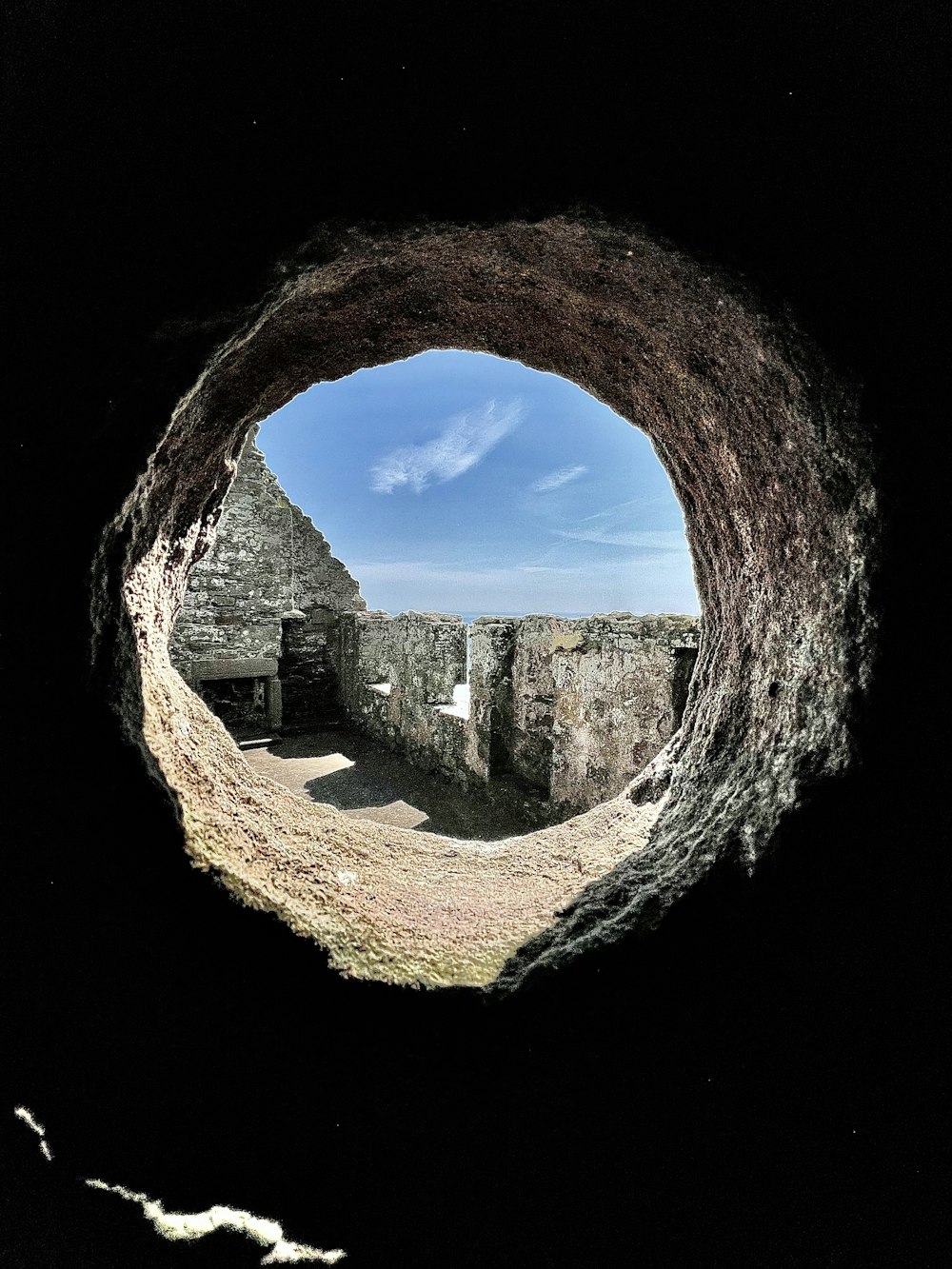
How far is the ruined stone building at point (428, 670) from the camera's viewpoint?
4203 mm

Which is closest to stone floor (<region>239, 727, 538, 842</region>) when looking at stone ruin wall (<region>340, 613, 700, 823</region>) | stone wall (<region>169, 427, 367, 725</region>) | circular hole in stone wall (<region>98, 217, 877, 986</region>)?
stone ruin wall (<region>340, 613, 700, 823</region>)

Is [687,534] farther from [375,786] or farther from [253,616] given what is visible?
[253,616]

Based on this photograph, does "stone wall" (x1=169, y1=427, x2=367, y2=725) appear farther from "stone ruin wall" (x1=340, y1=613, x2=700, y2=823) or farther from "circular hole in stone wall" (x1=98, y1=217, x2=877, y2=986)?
"circular hole in stone wall" (x1=98, y1=217, x2=877, y2=986)

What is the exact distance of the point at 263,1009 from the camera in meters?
0.96

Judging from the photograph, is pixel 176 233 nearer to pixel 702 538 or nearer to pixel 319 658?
pixel 702 538

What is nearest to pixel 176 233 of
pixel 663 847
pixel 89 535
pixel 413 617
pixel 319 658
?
pixel 89 535

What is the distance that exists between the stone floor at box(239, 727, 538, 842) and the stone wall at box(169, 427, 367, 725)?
134cm

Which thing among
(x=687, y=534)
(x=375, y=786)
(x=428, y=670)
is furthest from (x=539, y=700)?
(x=687, y=534)

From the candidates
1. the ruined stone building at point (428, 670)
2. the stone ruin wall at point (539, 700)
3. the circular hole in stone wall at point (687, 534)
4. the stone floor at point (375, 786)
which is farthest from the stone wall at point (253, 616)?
the circular hole in stone wall at point (687, 534)

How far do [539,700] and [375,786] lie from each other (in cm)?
287

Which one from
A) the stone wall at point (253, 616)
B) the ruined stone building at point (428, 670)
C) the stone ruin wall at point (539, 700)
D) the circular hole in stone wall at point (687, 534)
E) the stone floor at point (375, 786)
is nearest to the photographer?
the circular hole in stone wall at point (687, 534)

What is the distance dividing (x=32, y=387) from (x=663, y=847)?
1.52 metres

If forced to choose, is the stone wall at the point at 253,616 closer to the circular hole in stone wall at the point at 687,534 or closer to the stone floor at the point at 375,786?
the stone floor at the point at 375,786

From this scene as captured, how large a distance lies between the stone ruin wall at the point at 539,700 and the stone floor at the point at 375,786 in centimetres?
22
